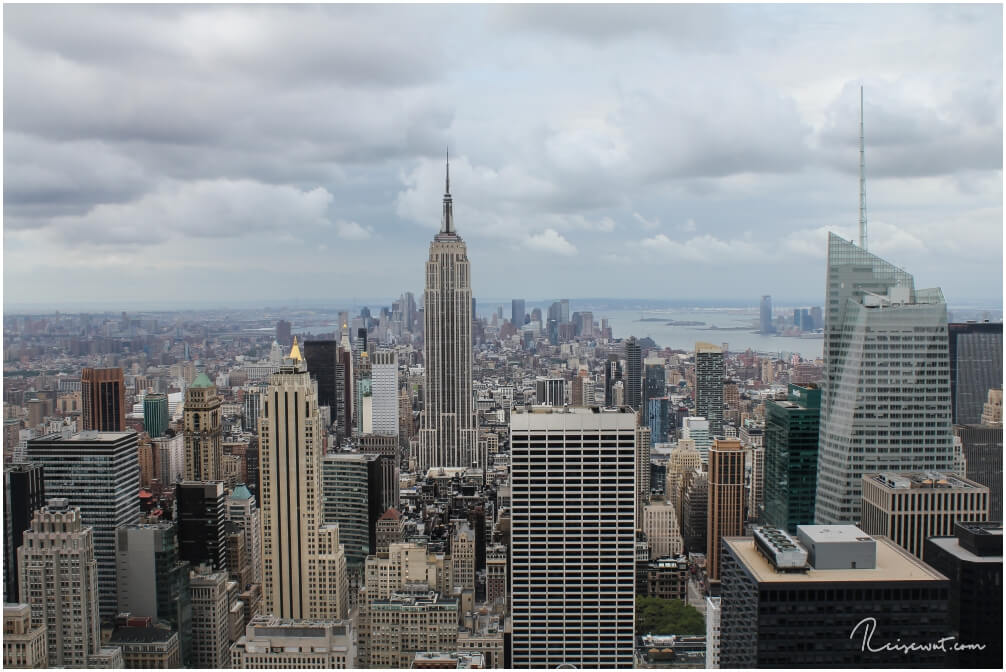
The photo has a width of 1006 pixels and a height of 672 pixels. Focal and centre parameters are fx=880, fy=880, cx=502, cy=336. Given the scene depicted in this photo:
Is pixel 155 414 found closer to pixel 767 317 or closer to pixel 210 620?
pixel 210 620

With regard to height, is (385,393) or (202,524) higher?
(385,393)

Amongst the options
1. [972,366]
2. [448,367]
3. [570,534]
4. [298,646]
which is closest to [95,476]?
[298,646]

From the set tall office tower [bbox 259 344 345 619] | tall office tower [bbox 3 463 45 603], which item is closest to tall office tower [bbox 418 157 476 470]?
tall office tower [bbox 259 344 345 619]

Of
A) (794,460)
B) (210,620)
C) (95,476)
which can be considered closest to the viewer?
(210,620)

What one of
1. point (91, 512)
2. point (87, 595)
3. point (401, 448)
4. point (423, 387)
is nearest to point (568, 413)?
point (87, 595)

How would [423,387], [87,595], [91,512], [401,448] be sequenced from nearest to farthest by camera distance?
[87,595] < [91,512] < [401,448] < [423,387]

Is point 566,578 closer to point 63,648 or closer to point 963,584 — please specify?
point 963,584
